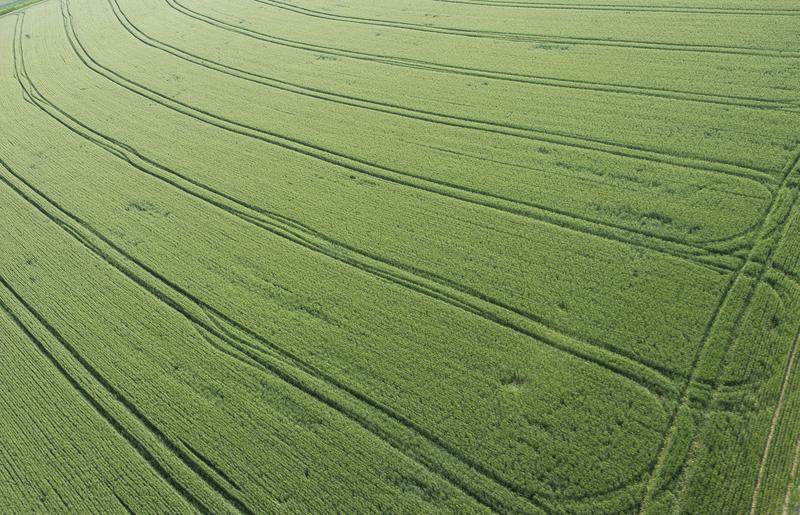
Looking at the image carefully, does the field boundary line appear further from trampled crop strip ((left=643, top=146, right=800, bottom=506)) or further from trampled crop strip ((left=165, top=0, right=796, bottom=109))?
trampled crop strip ((left=165, top=0, right=796, bottom=109))

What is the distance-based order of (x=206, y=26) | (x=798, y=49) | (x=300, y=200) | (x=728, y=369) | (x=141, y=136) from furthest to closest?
(x=206, y=26)
(x=141, y=136)
(x=798, y=49)
(x=300, y=200)
(x=728, y=369)

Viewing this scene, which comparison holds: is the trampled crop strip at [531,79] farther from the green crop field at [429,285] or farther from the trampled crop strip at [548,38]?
the trampled crop strip at [548,38]

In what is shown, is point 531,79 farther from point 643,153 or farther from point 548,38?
point 643,153

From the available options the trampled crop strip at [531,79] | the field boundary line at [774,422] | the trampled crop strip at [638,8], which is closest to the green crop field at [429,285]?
the field boundary line at [774,422]

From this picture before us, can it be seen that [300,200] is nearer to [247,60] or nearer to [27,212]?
[27,212]

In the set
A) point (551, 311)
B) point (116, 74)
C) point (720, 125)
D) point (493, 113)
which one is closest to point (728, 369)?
point (551, 311)

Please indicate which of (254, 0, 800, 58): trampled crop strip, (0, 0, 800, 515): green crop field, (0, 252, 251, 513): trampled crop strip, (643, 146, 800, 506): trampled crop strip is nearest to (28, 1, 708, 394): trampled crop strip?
(0, 0, 800, 515): green crop field
